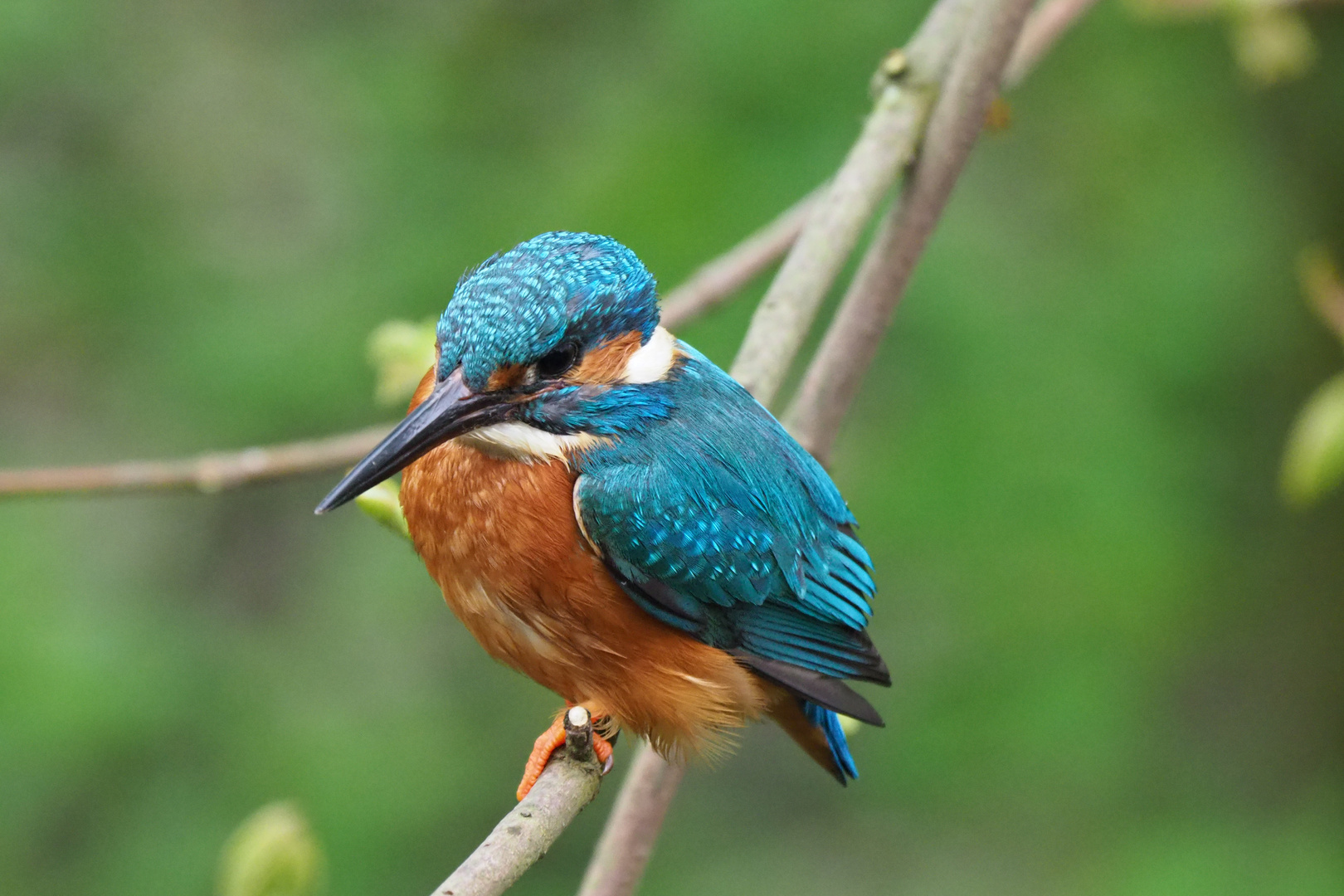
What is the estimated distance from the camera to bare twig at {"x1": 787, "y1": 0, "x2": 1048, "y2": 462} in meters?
2.24

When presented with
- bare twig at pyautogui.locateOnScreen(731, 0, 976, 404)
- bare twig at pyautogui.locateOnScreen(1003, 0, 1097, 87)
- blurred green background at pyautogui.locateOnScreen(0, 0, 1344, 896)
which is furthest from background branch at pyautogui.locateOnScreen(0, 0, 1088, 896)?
blurred green background at pyautogui.locateOnScreen(0, 0, 1344, 896)

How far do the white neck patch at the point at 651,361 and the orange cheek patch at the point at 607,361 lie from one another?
0.04 feet

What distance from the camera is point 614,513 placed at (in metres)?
1.97

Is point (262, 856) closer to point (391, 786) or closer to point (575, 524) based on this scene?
point (575, 524)

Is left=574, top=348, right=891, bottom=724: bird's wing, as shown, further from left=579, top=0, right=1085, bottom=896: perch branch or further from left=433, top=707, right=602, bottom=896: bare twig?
left=433, top=707, right=602, bottom=896: bare twig

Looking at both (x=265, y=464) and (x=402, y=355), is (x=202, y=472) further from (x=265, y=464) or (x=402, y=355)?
(x=402, y=355)

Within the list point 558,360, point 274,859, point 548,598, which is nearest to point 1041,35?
point 558,360

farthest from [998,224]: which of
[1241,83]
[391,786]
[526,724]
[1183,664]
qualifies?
[391,786]

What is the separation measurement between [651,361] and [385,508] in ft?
1.40

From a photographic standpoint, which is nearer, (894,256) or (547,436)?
(547,436)

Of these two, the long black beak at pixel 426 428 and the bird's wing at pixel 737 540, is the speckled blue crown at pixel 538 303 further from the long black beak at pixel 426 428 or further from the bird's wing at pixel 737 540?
the bird's wing at pixel 737 540

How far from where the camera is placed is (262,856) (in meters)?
1.96

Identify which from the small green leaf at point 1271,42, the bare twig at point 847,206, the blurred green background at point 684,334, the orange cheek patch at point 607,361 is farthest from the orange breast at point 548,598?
the small green leaf at point 1271,42

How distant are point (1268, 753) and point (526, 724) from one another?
2.35 metres
